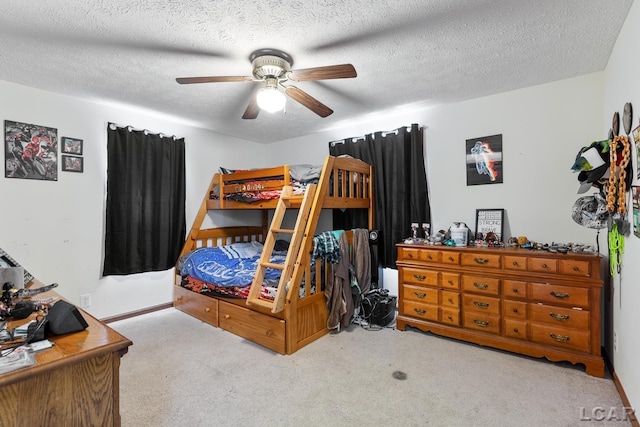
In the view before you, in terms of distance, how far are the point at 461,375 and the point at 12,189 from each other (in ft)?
13.6

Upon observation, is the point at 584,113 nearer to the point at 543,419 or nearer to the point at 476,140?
the point at 476,140

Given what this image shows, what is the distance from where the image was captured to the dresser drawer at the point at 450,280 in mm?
2738

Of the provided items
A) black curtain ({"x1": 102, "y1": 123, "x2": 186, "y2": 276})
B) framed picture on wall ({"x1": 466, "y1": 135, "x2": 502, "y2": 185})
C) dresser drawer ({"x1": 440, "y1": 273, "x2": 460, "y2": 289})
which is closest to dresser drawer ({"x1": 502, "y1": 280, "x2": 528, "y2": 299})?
dresser drawer ({"x1": 440, "y1": 273, "x2": 460, "y2": 289})

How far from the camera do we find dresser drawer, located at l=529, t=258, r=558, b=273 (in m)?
2.32

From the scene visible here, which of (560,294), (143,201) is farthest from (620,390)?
(143,201)

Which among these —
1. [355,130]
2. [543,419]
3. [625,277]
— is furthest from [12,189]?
[625,277]

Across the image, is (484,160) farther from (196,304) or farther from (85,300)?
(85,300)

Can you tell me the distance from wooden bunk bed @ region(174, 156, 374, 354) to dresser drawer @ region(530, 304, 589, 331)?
5.83 feet

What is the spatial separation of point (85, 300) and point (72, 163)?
1.43 m

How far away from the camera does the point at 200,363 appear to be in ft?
8.09

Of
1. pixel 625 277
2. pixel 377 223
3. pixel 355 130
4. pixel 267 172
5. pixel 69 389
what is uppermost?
pixel 355 130

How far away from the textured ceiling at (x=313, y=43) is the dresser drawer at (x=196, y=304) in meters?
2.17

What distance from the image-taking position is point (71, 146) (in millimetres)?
3031

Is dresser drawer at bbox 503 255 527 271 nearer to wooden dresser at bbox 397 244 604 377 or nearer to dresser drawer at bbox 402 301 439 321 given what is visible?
wooden dresser at bbox 397 244 604 377
